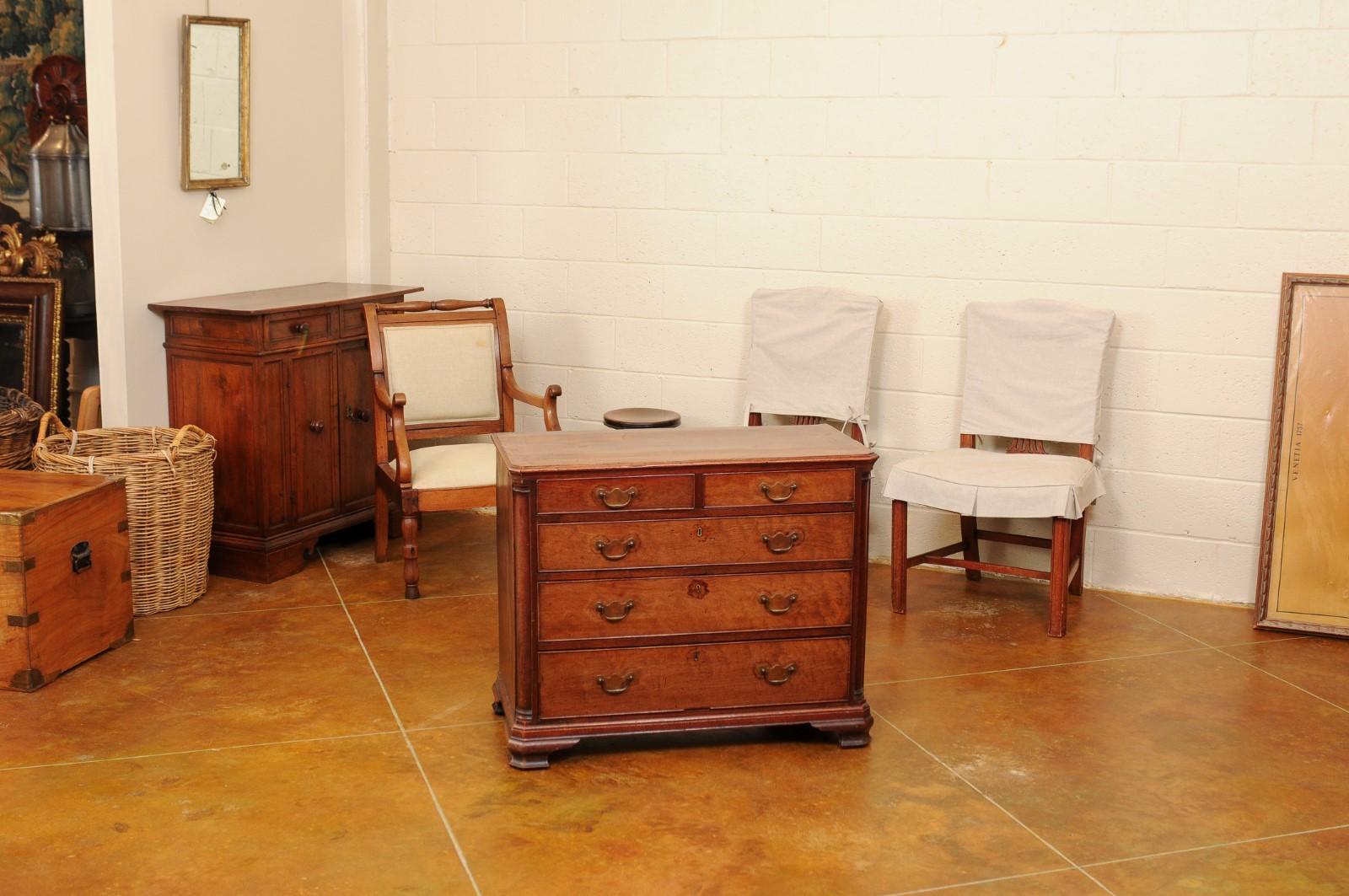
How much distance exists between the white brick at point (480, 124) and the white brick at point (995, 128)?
164cm

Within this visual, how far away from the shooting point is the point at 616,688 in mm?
3412

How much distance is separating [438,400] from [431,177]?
105 cm

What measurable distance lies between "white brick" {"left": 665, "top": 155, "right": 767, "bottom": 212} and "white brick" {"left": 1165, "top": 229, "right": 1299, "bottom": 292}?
56.3 inches

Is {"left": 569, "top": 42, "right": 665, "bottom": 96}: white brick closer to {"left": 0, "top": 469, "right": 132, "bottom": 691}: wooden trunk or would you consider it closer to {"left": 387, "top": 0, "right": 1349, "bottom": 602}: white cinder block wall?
{"left": 387, "top": 0, "right": 1349, "bottom": 602}: white cinder block wall

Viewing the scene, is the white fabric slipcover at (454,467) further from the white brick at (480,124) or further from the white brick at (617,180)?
the white brick at (480,124)

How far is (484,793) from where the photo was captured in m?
3.26

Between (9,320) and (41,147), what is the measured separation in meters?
0.77

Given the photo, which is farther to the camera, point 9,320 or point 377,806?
point 9,320

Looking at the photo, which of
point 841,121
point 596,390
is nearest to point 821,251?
point 841,121

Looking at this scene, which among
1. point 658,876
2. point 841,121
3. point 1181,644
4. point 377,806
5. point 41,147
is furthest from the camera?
point 41,147

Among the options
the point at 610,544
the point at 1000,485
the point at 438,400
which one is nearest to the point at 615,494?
the point at 610,544

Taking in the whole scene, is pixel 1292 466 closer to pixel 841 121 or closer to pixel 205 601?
pixel 841 121

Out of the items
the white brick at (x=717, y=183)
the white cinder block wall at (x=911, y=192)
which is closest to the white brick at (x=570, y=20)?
the white cinder block wall at (x=911, y=192)

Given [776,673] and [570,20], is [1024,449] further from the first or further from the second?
[570,20]
